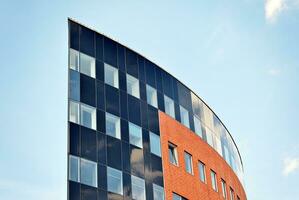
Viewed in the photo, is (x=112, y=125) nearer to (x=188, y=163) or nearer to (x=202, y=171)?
(x=188, y=163)

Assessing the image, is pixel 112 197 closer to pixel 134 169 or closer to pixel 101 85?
Answer: pixel 134 169

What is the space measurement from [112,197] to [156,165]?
18.9 feet

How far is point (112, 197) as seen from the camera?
1282 inches

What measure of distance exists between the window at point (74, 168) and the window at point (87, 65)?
5.94 m

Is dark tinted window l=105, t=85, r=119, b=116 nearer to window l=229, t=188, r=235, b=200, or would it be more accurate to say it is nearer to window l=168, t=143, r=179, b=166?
window l=168, t=143, r=179, b=166

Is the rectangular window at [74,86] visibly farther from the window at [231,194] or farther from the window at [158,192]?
the window at [231,194]

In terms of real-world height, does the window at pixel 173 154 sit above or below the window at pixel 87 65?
below

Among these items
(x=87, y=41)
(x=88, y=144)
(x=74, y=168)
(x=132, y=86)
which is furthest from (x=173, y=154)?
(x=74, y=168)

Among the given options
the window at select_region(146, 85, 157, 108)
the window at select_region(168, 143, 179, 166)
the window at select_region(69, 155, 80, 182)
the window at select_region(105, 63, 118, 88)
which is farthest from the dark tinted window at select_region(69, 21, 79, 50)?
the window at select_region(168, 143, 179, 166)

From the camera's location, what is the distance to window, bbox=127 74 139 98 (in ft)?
125

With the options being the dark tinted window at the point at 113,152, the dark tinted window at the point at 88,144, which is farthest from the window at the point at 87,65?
the dark tinted window at the point at 113,152

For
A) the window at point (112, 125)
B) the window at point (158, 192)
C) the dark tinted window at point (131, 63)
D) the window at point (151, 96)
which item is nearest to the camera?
the window at point (112, 125)

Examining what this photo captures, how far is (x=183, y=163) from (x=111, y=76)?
856 cm

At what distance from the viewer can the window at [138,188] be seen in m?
34.6
